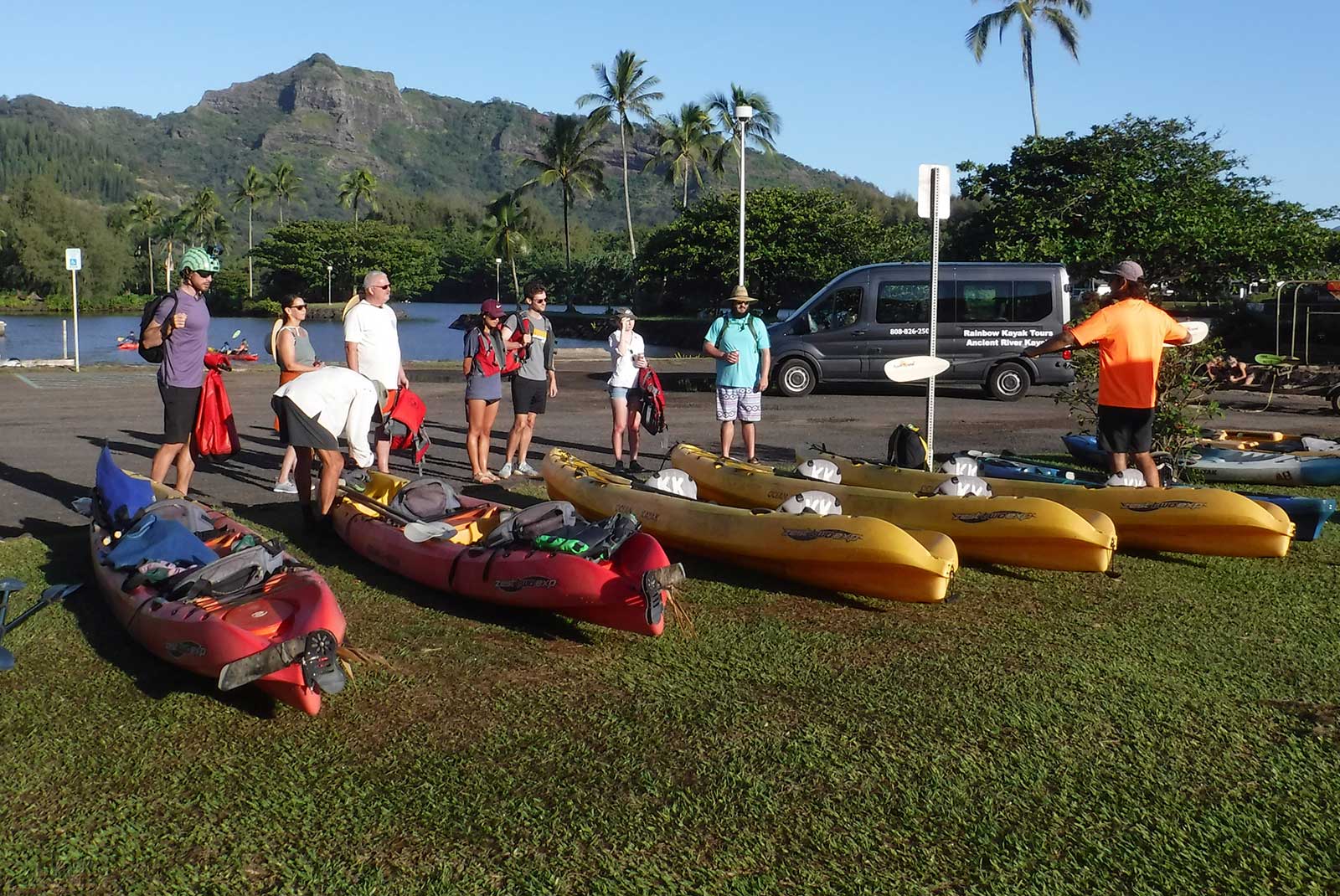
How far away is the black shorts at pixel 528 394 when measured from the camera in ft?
29.2

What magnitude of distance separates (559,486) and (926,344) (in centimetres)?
1021

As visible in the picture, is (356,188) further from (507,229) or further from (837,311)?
(837,311)

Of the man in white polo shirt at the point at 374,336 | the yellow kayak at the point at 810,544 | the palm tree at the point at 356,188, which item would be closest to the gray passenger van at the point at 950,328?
the man in white polo shirt at the point at 374,336

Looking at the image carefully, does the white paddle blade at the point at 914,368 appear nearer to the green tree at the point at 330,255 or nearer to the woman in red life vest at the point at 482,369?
the woman in red life vest at the point at 482,369

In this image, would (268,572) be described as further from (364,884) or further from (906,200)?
(906,200)

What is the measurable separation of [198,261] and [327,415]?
165 cm

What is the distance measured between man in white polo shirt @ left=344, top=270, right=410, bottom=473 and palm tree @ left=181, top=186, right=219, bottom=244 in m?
106

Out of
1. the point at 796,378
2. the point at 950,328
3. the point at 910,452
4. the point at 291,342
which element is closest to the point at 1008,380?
the point at 950,328

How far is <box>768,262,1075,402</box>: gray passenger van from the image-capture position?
54.2 feet

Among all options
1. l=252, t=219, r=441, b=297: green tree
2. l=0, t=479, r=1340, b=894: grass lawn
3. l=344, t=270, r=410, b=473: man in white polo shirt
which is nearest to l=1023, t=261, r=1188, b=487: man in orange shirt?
l=0, t=479, r=1340, b=894: grass lawn

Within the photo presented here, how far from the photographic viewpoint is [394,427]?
8438 mm

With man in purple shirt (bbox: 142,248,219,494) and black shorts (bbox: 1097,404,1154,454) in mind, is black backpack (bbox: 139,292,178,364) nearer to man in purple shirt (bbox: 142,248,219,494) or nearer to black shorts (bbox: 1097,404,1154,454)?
man in purple shirt (bbox: 142,248,219,494)

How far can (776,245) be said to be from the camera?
4759cm

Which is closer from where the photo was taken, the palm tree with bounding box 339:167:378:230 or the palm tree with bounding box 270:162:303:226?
the palm tree with bounding box 339:167:378:230
